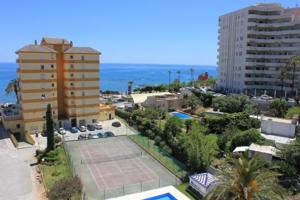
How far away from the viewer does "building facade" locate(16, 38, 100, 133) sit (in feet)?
162

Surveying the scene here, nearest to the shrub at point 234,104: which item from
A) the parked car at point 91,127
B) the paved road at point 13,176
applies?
the parked car at point 91,127

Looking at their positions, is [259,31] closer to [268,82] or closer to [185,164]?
[268,82]

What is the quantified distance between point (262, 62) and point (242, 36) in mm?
9794

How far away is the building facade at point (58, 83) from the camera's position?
49.5 metres

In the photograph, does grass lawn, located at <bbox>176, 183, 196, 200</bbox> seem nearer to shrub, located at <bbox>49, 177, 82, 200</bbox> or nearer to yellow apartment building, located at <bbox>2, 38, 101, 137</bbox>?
shrub, located at <bbox>49, 177, 82, 200</bbox>

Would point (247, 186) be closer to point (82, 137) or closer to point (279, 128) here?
point (279, 128)

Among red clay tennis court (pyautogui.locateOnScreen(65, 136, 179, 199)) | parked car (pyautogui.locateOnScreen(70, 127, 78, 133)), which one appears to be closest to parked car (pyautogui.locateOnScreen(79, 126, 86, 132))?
parked car (pyautogui.locateOnScreen(70, 127, 78, 133))

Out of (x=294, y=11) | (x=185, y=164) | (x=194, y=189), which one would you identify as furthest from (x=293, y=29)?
(x=194, y=189)

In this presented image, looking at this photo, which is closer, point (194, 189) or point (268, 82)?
point (194, 189)

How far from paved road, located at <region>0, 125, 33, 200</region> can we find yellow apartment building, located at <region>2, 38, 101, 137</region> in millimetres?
9784

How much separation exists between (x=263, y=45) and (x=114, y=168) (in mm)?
64379

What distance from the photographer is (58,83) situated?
5550cm

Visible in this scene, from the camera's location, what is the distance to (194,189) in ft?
94.5

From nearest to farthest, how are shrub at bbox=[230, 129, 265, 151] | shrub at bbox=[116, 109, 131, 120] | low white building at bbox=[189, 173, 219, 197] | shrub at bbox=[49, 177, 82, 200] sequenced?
shrub at bbox=[49, 177, 82, 200] < low white building at bbox=[189, 173, 219, 197] < shrub at bbox=[230, 129, 265, 151] < shrub at bbox=[116, 109, 131, 120]
